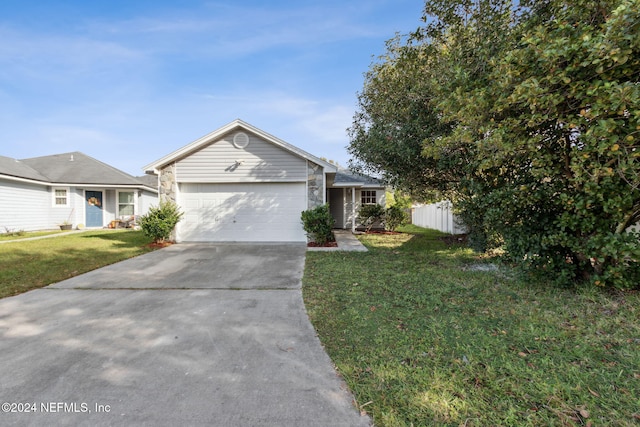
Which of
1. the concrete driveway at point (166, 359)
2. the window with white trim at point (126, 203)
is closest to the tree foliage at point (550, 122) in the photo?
the concrete driveway at point (166, 359)

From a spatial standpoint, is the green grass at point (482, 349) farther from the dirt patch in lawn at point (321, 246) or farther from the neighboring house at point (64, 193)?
the neighboring house at point (64, 193)

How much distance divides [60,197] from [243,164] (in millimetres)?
13124

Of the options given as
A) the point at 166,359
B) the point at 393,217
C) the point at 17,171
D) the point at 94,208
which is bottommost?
the point at 166,359

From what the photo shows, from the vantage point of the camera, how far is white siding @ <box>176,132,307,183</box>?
10.8m

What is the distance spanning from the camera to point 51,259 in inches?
304

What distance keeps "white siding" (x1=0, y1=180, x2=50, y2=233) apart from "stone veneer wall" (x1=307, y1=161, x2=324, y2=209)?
1444 centimetres

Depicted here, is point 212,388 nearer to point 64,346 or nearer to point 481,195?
point 64,346

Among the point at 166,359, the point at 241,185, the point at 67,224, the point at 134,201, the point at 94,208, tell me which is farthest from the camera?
the point at 134,201

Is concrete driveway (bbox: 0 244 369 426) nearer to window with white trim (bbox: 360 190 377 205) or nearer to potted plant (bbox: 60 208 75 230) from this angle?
window with white trim (bbox: 360 190 377 205)

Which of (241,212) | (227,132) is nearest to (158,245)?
(241,212)

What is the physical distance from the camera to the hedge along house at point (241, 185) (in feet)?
35.2

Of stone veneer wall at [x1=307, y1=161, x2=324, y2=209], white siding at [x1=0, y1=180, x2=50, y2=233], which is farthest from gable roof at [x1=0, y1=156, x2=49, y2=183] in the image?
stone veneer wall at [x1=307, y1=161, x2=324, y2=209]

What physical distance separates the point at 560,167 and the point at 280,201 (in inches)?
334

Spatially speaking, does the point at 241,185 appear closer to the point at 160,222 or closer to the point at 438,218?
the point at 160,222
